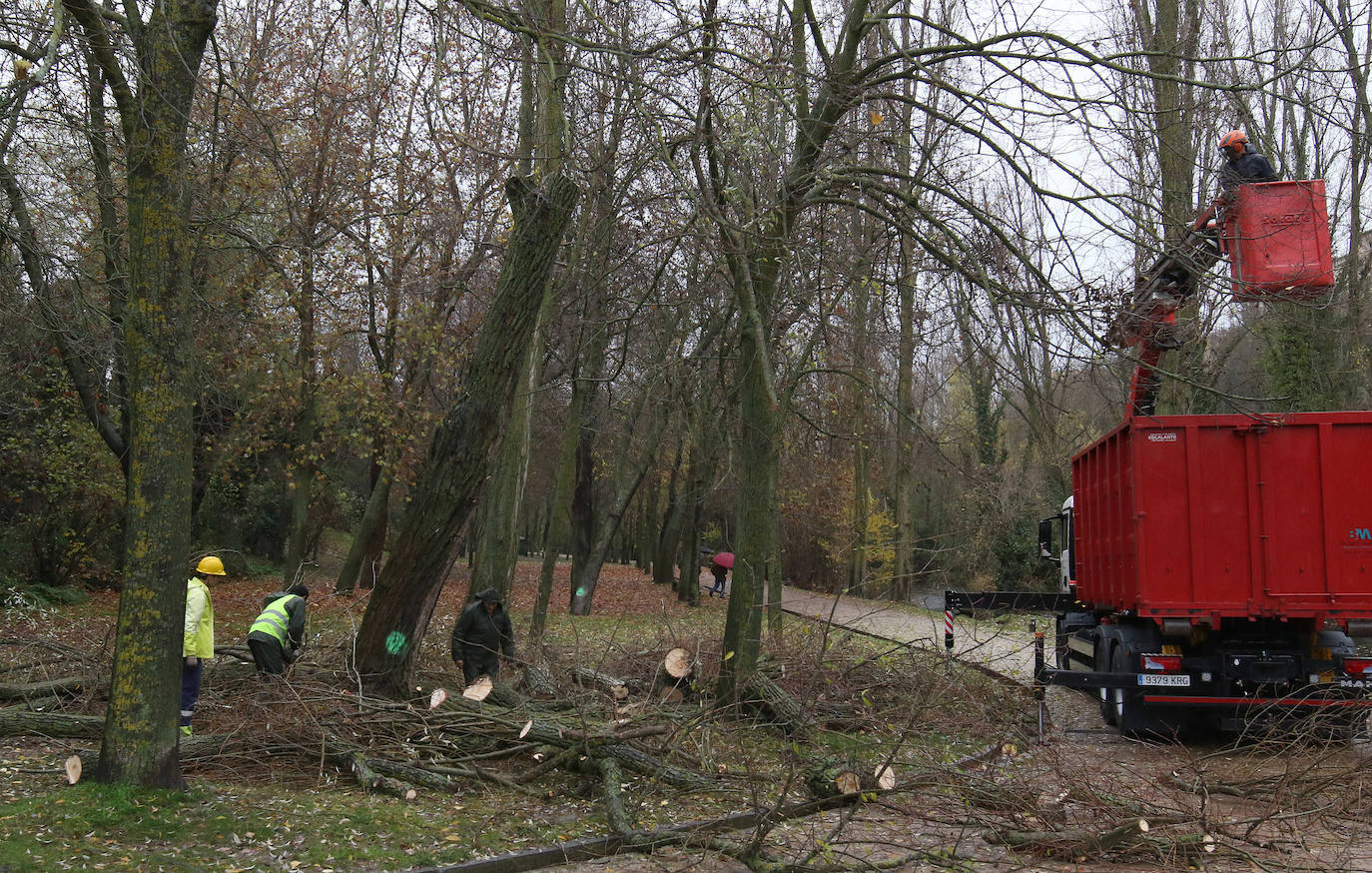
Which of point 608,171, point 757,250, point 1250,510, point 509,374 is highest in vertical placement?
point 608,171

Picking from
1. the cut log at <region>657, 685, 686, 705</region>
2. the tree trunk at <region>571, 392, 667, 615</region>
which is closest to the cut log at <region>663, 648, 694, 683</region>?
the cut log at <region>657, 685, 686, 705</region>

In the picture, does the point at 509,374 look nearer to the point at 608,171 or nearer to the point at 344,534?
the point at 608,171

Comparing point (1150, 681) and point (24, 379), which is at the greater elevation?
point (24, 379)

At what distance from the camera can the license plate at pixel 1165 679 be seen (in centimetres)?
995

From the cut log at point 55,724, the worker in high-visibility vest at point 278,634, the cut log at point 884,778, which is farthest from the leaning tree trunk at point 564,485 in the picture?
the cut log at point 884,778

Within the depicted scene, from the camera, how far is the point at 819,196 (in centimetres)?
964

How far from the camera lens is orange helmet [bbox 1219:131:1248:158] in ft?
27.5

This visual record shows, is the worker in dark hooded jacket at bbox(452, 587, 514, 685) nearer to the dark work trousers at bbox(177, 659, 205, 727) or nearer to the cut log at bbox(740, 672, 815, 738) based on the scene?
the dark work trousers at bbox(177, 659, 205, 727)

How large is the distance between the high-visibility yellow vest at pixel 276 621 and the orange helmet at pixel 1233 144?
911 centimetres

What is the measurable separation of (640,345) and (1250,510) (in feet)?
45.2

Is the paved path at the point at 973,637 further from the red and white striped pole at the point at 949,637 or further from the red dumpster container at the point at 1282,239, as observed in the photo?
the red dumpster container at the point at 1282,239

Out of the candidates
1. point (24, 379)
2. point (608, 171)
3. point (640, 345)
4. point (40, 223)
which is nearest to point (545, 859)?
point (608, 171)

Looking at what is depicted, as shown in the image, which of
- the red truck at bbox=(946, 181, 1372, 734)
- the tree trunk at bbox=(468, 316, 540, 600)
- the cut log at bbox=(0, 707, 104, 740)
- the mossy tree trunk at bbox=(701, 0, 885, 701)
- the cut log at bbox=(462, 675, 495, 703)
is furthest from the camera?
the tree trunk at bbox=(468, 316, 540, 600)

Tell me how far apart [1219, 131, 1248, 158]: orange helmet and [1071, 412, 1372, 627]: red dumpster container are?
256 cm
